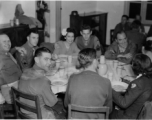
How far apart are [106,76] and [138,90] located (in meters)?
0.71

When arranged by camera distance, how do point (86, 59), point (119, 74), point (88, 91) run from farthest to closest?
1. point (119, 74)
2. point (86, 59)
3. point (88, 91)

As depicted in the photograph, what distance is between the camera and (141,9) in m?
6.70

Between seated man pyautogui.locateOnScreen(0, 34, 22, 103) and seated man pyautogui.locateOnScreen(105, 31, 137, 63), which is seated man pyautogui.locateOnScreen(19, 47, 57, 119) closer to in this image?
seated man pyautogui.locateOnScreen(0, 34, 22, 103)

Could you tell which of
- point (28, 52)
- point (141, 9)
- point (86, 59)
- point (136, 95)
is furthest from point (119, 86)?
point (141, 9)

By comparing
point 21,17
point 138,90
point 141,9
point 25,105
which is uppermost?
point 141,9

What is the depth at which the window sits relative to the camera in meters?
6.60

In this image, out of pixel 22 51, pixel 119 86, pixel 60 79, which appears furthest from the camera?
pixel 22 51

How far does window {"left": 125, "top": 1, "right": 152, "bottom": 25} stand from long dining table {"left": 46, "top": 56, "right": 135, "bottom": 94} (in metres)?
4.01

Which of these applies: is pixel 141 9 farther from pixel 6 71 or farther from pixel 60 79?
pixel 6 71

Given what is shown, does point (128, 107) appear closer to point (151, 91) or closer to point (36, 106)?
point (151, 91)

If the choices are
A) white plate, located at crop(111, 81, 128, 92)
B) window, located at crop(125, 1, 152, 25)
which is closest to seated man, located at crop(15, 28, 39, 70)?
white plate, located at crop(111, 81, 128, 92)

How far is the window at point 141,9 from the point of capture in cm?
660

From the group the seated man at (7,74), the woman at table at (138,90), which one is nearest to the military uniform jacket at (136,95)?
the woman at table at (138,90)

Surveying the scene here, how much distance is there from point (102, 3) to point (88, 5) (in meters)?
0.53
